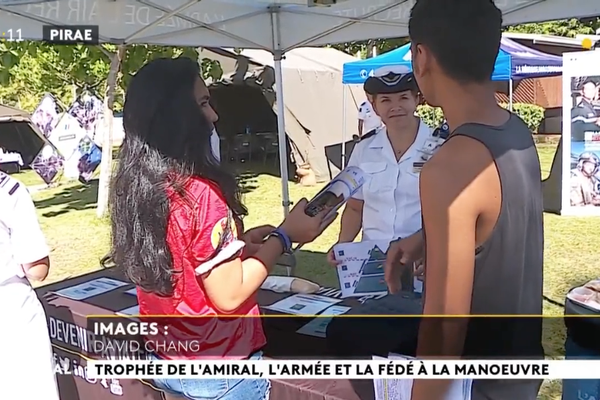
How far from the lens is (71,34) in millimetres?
2217

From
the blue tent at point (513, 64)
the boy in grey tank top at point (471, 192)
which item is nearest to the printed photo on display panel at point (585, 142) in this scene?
the blue tent at point (513, 64)

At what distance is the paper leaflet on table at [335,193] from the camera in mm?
1221

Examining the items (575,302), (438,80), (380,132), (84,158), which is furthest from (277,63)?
(438,80)

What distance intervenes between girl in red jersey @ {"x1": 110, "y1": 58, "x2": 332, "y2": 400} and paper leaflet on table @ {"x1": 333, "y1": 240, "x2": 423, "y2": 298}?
62 cm

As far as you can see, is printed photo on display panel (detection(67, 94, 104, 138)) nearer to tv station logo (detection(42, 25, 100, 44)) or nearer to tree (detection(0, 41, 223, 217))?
tree (detection(0, 41, 223, 217))

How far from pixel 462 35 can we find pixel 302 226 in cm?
50

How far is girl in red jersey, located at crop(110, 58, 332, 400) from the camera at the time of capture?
3.47 feet

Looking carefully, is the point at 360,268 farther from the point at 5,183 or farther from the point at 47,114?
the point at 47,114

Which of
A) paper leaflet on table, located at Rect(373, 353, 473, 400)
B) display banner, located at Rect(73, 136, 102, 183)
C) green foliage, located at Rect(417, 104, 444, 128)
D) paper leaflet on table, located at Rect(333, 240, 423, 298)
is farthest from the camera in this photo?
display banner, located at Rect(73, 136, 102, 183)

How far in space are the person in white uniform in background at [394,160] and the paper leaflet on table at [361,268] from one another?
7.5 inches

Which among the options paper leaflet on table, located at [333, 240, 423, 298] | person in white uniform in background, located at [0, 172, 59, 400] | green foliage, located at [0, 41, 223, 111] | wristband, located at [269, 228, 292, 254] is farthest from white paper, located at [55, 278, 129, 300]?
wristband, located at [269, 228, 292, 254]

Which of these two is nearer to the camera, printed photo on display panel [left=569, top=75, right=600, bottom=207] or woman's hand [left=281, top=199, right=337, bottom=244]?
woman's hand [left=281, top=199, right=337, bottom=244]

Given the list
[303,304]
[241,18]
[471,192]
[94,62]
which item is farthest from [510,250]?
[94,62]

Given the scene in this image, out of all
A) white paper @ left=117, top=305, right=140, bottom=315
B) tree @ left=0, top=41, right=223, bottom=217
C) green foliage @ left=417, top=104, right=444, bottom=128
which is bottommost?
white paper @ left=117, top=305, right=140, bottom=315
